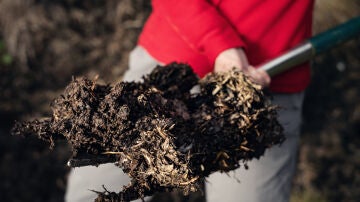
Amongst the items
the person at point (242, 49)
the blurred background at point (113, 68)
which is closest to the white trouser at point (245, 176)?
the person at point (242, 49)

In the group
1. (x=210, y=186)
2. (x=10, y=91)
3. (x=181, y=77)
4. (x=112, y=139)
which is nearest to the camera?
(x=112, y=139)

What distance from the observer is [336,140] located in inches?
113

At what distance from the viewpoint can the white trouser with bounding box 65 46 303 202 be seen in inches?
63.3

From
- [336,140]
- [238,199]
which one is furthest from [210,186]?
[336,140]

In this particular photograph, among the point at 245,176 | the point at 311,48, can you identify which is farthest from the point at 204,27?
the point at 245,176

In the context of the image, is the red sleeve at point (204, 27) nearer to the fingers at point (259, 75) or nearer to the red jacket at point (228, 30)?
the red jacket at point (228, 30)

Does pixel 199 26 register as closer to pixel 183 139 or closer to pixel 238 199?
pixel 183 139

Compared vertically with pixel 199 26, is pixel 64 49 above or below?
above

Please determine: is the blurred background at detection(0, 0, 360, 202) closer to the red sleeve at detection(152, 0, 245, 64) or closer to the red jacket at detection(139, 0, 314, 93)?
the red jacket at detection(139, 0, 314, 93)

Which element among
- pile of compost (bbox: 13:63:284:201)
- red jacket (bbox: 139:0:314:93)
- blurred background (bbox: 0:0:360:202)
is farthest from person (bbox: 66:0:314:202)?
blurred background (bbox: 0:0:360:202)

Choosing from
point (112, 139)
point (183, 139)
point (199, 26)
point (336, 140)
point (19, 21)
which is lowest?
point (336, 140)

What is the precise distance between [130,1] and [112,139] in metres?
1.87

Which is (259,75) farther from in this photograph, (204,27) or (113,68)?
(113,68)

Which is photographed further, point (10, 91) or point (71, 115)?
point (10, 91)
